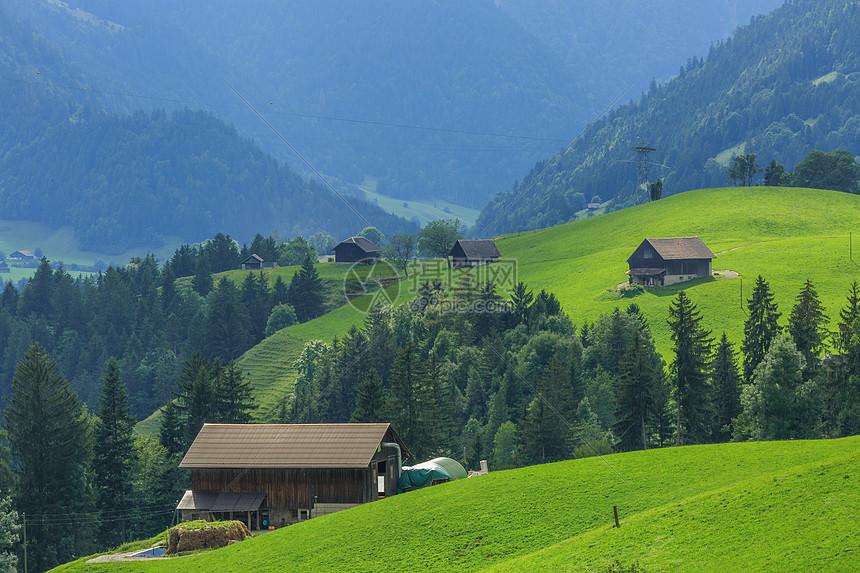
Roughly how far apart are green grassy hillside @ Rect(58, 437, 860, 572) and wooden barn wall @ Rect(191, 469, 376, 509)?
5571 mm

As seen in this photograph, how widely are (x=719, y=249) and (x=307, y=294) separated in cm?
8916

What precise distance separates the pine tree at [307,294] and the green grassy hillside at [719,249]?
41557mm

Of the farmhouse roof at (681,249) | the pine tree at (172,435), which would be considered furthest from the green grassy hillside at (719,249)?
the pine tree at (172,435)

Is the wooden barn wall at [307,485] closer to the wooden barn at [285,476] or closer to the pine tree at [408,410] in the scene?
the wooden barn at [285,476]

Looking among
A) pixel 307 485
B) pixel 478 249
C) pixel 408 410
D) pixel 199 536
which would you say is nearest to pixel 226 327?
pixel 478 249

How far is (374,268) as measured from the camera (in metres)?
192

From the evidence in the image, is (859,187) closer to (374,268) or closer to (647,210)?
(647,210)

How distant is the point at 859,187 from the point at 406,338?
126m

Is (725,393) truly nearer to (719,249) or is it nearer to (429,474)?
(429,474)

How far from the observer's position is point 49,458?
8306 centimetres

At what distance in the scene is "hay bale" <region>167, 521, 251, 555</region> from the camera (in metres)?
48.6

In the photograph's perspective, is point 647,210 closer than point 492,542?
No

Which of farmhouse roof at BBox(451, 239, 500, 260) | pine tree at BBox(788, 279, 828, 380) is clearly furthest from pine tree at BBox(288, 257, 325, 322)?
pine tree at BBox(788, 279, 828, 380)

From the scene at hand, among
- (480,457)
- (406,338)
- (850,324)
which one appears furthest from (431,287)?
(850,324)
